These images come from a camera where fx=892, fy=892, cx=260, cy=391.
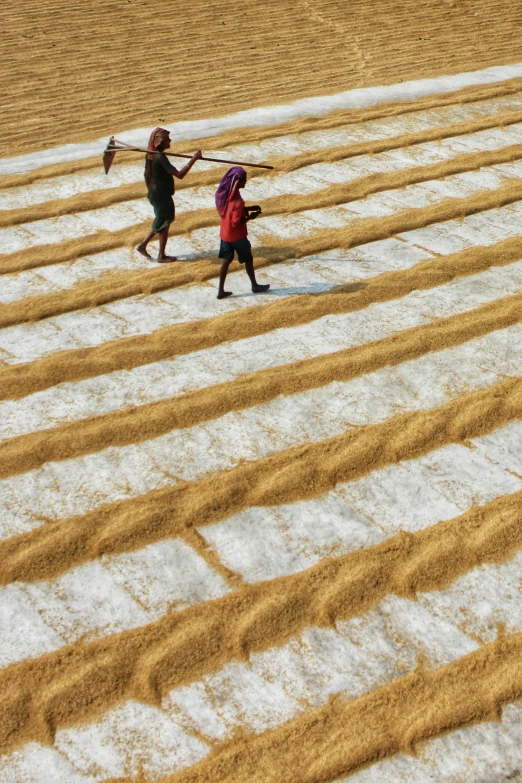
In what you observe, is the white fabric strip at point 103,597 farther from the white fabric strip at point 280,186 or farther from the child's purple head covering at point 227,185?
the white fabric strip at point 280,186

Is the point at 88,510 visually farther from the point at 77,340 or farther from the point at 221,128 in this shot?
the point at 221,128

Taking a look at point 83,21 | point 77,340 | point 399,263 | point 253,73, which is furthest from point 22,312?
point 83,21

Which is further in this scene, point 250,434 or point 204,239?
point 204,239

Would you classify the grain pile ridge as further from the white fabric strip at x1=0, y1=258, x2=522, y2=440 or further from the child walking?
the child walking

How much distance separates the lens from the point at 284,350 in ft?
18.3

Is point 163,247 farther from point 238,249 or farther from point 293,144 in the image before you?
point 293,144

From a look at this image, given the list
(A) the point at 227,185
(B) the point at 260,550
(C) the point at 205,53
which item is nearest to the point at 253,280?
(A) the point at 227,185

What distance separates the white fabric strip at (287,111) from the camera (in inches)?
334

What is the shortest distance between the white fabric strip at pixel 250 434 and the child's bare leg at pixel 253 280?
1208 mm

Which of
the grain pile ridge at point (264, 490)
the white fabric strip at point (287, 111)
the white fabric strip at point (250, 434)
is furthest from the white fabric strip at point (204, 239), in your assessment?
the white fabric strip at point (287, 111)

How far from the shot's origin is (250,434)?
4848mm

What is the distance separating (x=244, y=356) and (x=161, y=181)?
1.65m

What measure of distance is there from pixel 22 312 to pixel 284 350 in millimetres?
1799

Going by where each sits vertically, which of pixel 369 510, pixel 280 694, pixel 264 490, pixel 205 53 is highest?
pixel 205 53
